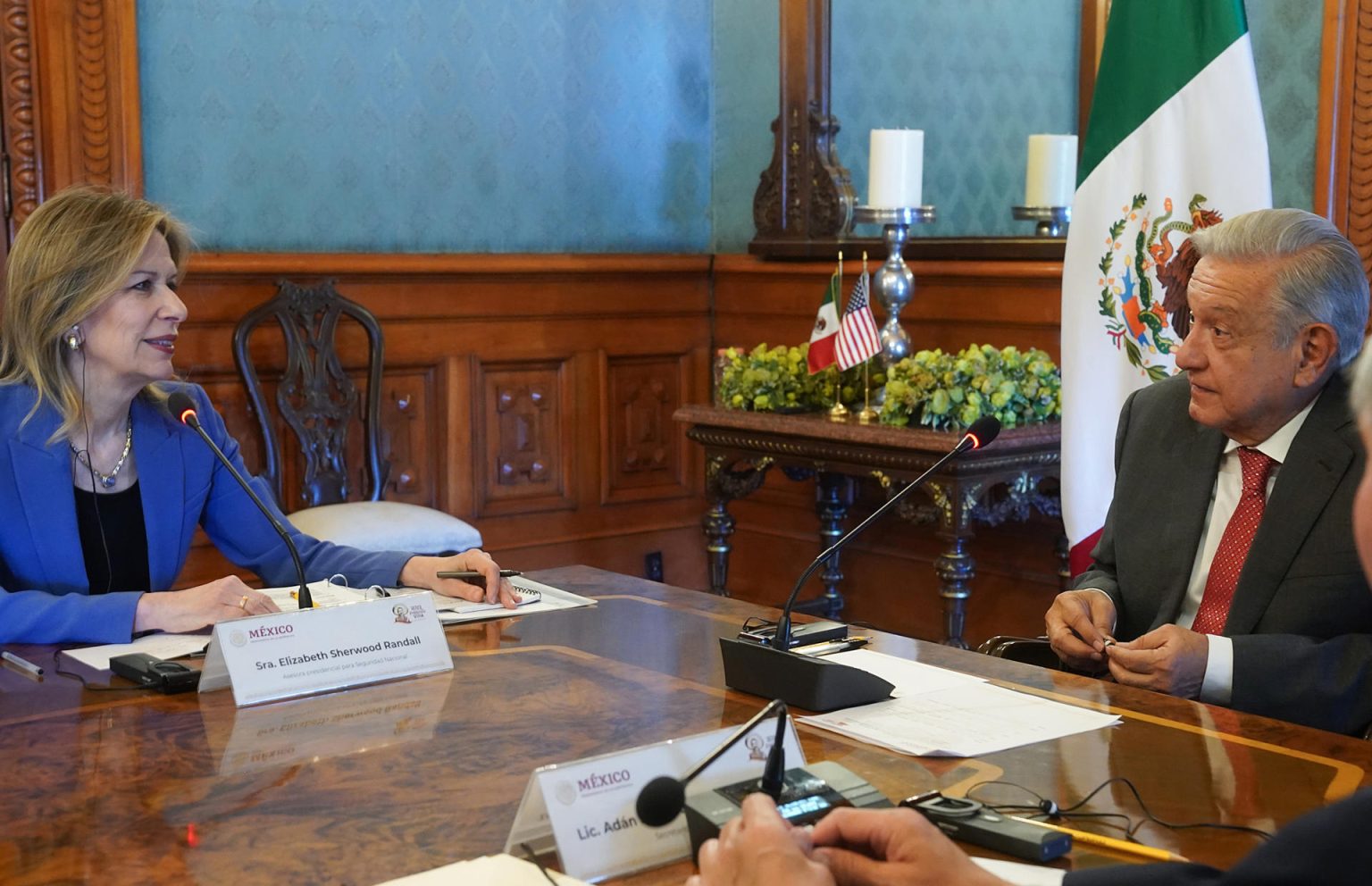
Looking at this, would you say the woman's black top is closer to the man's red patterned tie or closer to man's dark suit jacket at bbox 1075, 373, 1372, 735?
man's dark suit jacket at bbox 1075, 373, 1372, 735

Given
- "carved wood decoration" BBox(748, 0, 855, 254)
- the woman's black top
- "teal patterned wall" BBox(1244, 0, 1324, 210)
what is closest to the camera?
the woman's black top

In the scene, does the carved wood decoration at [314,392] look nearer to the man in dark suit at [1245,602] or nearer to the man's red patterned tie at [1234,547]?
the man in dark suit at [1245,602]

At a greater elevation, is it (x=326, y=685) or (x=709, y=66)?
(x=709, y=66)

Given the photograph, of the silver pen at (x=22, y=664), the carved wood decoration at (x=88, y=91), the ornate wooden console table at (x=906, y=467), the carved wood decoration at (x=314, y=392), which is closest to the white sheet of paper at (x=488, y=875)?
the silver pen at (x=22, y=664)

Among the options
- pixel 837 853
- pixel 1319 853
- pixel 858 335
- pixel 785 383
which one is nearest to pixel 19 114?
pixel 785 383

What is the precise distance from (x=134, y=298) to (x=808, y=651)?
136cm

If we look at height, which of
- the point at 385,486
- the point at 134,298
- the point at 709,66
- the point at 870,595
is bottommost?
the point at 870,595

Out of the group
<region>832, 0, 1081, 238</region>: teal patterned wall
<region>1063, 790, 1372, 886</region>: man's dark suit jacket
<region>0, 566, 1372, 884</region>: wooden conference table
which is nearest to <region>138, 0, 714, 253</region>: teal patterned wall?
<region>832, 0, 1081, 238</region>: teal patterned wall

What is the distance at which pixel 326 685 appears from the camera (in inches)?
74.2

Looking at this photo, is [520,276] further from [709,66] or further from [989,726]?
[989,726]

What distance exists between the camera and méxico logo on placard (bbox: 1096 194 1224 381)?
3.44 meters

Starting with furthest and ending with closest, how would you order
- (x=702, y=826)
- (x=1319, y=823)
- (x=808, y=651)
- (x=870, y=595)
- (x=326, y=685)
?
(x=870, y=595) < (x=808, y=651) < (x=326, y=685) < (x=702, y=826) < (x=1319, y=823)

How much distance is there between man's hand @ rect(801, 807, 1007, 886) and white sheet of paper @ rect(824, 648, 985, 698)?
0.60 meters

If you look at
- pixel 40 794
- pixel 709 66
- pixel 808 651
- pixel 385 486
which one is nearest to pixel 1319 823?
pixel 808 651
